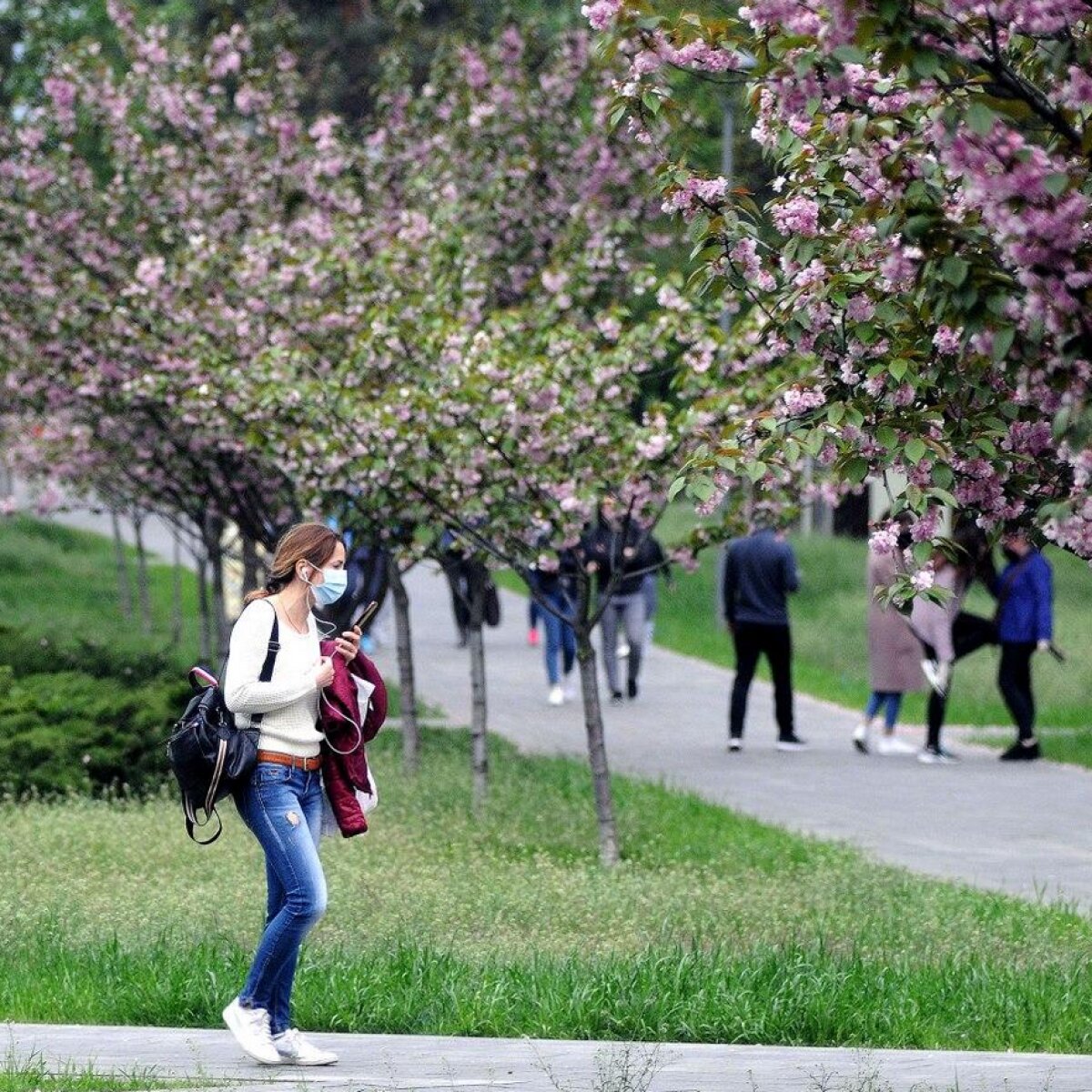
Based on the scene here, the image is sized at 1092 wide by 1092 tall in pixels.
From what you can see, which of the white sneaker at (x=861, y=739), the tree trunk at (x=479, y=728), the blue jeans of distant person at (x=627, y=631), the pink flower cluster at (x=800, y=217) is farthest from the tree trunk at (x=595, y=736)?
the blue jeans of distant person at (x=627, y=631)

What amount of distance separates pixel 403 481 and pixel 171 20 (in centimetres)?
2412

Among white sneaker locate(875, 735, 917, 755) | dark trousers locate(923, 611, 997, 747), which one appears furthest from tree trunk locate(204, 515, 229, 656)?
dark trousers locate(923, 611, 997, 747)

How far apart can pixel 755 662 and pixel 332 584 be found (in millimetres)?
10555

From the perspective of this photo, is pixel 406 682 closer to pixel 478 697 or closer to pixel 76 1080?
pixel 478 697

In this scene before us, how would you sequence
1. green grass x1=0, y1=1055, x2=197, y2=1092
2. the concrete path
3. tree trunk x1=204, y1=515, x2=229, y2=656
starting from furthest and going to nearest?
1. tree trunk x1=204, y1=515, x2=229, y2=656
2. the concrete path
3. green grass x1=0, y1=1055, x2=197, y2=1092

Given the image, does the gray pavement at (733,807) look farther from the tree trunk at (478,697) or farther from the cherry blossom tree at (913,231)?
the cherry blossom tree at (913,231)

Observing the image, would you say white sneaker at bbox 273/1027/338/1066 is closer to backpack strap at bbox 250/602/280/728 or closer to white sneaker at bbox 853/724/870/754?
backpack strap at bbox 250/602/280/728

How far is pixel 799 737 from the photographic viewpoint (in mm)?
18203

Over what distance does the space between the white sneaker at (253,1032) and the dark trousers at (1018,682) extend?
10682 millimetres

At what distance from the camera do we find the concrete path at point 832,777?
1184 cm

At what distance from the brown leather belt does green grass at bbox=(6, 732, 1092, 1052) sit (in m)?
0.90

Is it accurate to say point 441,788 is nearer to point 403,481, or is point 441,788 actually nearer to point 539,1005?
point 403,481

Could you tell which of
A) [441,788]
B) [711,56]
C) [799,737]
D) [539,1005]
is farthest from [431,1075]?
[799,737]

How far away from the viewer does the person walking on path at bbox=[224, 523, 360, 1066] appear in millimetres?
6555
